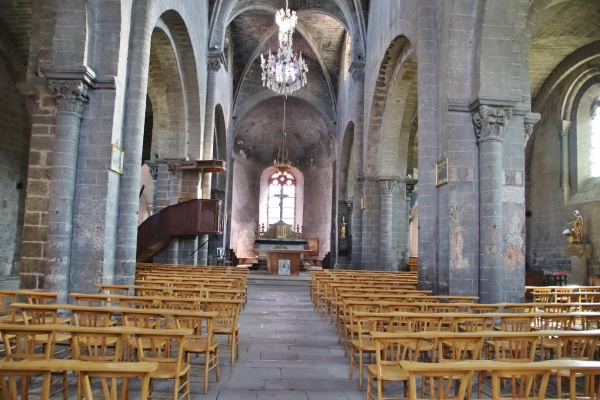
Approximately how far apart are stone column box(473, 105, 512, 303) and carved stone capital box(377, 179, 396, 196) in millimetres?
8281

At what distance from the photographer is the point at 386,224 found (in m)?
18.4

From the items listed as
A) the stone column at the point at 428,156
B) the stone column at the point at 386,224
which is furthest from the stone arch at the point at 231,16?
the stone column at the point at 428,156

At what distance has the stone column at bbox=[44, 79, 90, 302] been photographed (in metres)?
8.91

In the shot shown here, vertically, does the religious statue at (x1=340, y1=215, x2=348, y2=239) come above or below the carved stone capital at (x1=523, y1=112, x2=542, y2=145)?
→ below

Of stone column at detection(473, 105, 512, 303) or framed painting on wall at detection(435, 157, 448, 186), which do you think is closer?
stone column at detection(473, 105, 512, 303)

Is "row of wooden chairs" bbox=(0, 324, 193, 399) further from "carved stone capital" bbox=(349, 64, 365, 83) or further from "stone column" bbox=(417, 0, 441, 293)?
Answer: "carved stone capital" bbox=(349, 64, 365, 83)

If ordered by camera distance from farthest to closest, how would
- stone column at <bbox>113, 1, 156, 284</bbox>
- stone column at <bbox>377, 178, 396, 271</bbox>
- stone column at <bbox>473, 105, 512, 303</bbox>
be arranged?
stone column at <bbox>377, 178, 396, 271</bbox> < stone column at <bbox>113, 1, 156, 284</bbox> < stone column at <bbox>473, 105, 512, 303</bbox>

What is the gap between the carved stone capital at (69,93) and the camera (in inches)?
359

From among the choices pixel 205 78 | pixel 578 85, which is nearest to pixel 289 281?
pixel 205 78

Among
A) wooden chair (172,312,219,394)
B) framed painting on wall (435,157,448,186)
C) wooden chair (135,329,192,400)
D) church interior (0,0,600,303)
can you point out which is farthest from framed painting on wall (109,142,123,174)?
framed painting on wall (435,157,448,186)

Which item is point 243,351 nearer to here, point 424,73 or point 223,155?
point 424,73

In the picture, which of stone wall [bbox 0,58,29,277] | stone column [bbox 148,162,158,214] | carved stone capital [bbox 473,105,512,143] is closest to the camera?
carved stone capital [bbox 473,105,512,143]

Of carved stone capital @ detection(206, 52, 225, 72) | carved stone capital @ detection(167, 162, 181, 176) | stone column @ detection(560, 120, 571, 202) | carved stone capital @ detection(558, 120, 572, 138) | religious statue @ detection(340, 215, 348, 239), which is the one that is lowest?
religious statue @ detection(340, 215, 348, 239)

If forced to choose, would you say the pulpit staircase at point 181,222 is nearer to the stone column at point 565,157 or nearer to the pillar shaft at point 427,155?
the pillar shaft at point 427,155
